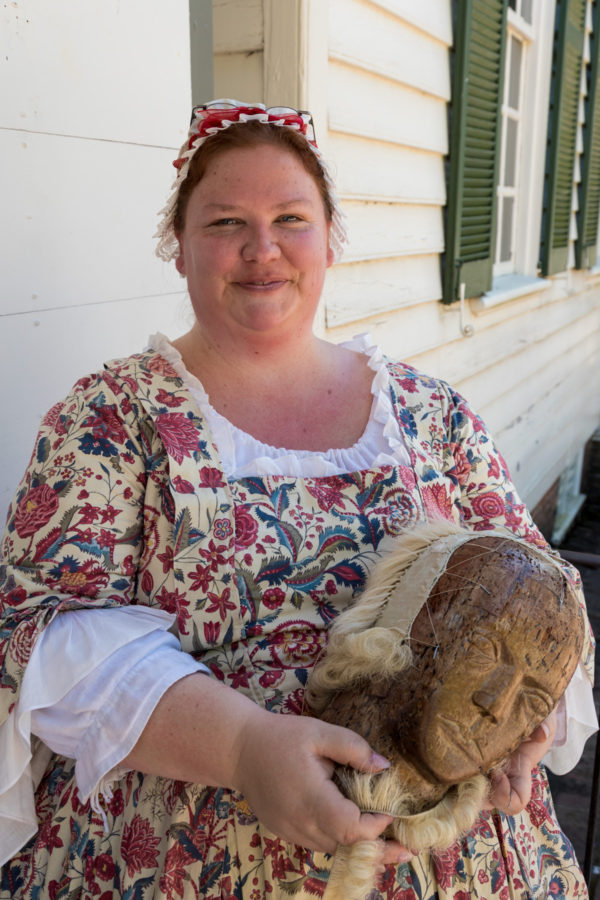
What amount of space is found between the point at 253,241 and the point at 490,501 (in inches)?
25.7

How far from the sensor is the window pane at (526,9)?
15.4ft

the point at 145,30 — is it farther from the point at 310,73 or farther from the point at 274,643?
the point at 274,643

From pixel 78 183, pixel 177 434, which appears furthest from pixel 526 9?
pixel 177 434

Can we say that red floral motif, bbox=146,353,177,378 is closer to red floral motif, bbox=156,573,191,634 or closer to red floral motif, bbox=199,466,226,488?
red floral motif, bbox=199,466,226,488

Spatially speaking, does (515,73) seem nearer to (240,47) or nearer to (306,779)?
(240,47)

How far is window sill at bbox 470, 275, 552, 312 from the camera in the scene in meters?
4.11

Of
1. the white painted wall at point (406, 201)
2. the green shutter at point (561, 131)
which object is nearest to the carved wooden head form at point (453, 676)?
the white painted wall at point (406, 201)

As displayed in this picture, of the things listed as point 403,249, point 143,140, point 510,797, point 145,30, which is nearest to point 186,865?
point 510,797

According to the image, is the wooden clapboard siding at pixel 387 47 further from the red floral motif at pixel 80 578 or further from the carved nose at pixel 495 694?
the carved nose at pixel 495 694

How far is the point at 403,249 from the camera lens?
327 centimetres

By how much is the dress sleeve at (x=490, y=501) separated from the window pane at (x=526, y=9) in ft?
13.4

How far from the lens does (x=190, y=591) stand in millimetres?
1246

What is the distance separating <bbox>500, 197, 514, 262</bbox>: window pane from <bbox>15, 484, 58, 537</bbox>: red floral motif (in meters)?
4.39

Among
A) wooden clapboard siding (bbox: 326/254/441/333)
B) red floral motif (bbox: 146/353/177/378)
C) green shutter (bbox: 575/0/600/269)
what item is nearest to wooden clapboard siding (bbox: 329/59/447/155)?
wooden clapboard siding (bbox: 326/254/441/333)
